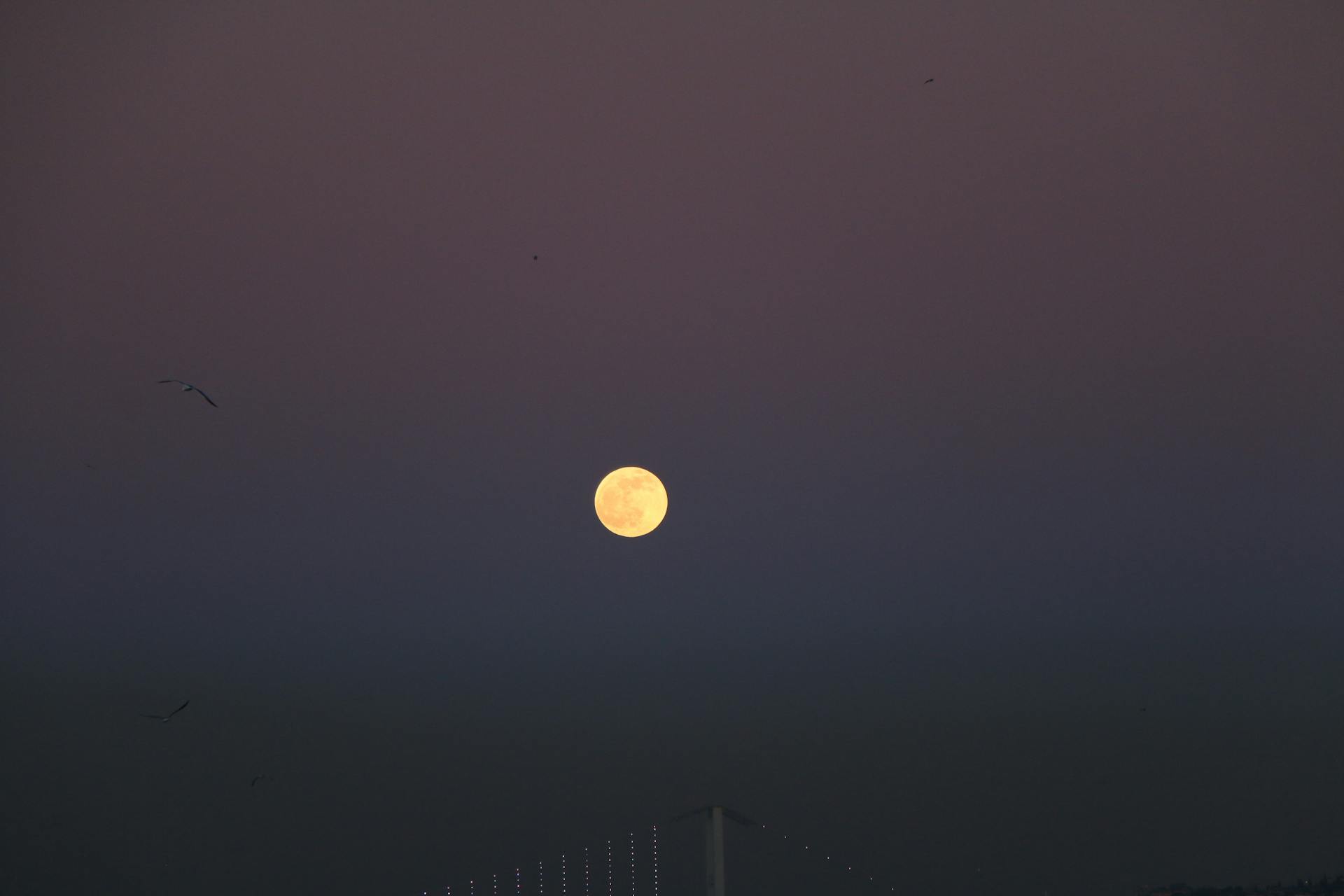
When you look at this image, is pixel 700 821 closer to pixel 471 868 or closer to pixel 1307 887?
pixel 471 868

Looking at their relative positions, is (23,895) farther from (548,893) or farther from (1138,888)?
(1138,888)

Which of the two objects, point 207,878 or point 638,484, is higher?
point 638,484

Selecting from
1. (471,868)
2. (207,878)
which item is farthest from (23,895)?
(471,868)

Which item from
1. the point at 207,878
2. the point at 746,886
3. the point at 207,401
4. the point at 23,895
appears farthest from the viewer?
the point at 746,886

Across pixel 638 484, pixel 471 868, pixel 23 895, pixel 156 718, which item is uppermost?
pixel 638 484

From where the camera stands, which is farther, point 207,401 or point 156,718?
point 156,718

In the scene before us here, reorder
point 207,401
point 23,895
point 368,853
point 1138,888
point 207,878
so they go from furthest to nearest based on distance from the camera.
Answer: point 1138,888
point 368,853
point 207,878
point 23,895
point 207,401

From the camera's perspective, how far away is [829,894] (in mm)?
9578

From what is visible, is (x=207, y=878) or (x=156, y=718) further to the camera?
(x=207, y=878)

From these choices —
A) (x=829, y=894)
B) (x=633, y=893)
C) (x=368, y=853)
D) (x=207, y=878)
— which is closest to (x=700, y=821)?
(x=633, y=893)

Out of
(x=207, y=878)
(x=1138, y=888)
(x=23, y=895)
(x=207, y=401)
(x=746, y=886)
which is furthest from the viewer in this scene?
(x=746, y=886)

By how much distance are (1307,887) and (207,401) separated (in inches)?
390

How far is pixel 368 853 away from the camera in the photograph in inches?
320

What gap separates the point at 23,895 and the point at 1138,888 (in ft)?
32.5
